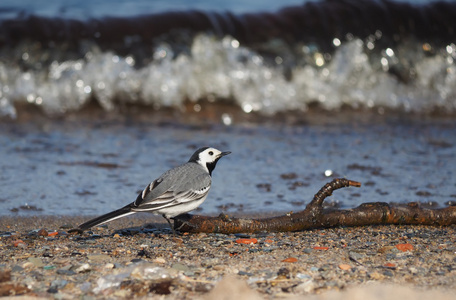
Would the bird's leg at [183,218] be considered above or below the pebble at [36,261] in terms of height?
above

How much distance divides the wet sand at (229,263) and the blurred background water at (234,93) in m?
1.71

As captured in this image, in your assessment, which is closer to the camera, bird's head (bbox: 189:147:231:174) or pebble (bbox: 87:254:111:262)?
pebble (bbox: 87:254:111:262)

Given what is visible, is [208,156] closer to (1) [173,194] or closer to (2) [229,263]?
(1) [173,194]

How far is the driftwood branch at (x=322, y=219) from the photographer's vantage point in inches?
206

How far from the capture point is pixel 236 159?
8219 mm

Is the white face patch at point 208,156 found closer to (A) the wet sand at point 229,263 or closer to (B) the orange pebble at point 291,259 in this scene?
(A) the wet sand at point 229,263

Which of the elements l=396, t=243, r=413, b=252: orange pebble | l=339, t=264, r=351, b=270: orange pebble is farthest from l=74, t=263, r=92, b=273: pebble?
l=396, t=243, r=413, b=252: orange pebble

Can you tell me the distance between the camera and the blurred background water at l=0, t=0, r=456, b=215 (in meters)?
7.69


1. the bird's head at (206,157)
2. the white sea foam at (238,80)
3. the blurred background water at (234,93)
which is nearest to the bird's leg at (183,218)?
the bird's head at (206,157)

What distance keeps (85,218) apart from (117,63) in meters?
6.35

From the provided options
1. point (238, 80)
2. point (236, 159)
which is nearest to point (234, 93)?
point (238, 80)

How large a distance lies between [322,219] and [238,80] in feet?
22.7

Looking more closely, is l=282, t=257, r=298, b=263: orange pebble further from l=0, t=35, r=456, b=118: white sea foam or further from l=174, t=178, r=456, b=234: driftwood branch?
l=0, t=35, r=456, b=118: white sea foam

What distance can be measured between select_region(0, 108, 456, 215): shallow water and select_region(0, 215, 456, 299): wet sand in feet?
3.67
